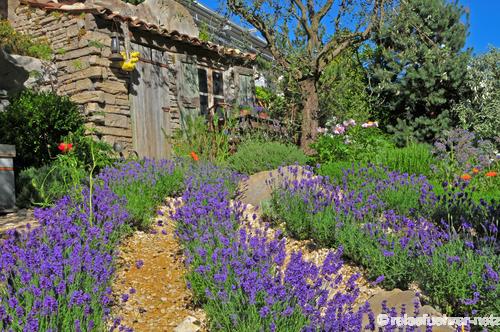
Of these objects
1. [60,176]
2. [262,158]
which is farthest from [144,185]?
[262,158]

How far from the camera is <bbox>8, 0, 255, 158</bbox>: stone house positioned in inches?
→ 358

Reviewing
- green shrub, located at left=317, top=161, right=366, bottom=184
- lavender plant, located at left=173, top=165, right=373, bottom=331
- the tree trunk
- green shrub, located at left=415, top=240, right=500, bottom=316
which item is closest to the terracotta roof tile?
the tree trunk

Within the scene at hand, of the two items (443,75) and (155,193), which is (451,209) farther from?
(443,75)

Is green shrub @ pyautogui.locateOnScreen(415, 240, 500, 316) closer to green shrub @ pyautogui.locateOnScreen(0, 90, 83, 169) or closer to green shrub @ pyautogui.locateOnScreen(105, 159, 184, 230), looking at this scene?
green shrub @ pyautogui.locateOnScreen(105, 159, 184, 230)

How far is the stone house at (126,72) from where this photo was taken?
9.10 meters

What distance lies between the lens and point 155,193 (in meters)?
5.62

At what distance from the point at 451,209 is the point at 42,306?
3601mm

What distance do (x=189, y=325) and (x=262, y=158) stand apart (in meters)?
4.96

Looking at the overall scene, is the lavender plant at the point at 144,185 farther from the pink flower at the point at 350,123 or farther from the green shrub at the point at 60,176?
the pink flower at the point at 350,123

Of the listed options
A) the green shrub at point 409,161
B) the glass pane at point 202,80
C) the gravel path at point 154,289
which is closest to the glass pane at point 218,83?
the glass pane at point 202,80

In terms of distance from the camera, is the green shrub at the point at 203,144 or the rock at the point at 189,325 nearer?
the rock at the point at 189,325

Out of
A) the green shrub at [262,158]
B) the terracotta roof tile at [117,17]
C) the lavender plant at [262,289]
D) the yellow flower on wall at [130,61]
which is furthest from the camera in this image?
the yellow flower on wall at [130,61]

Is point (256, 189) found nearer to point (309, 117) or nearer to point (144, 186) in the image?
point (144, 186)

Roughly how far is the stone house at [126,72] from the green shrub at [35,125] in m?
0.83
